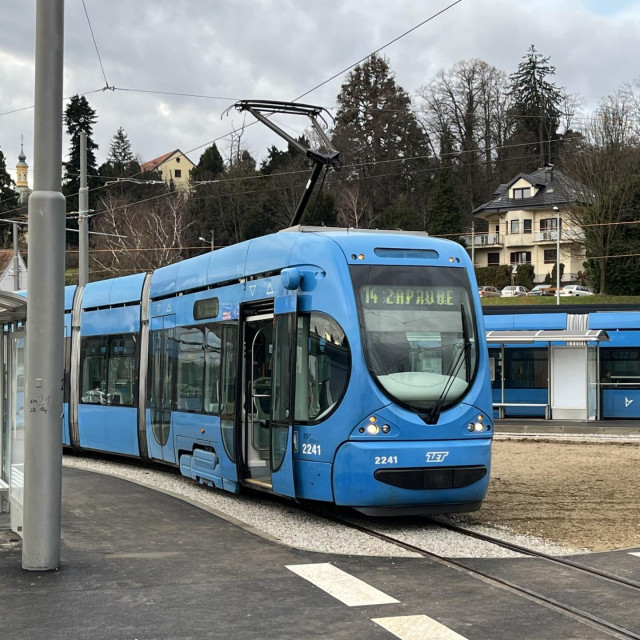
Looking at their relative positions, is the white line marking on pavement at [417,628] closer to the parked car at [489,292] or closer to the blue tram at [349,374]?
the blue tram at [349,374]

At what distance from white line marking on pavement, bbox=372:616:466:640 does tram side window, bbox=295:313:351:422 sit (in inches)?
150

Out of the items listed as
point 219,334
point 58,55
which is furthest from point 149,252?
point 58,55

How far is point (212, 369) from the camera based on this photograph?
13.5 metres

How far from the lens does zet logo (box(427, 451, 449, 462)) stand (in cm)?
1060

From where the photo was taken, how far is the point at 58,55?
8711 millimetres

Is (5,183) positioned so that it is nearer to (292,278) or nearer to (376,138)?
(376,138)

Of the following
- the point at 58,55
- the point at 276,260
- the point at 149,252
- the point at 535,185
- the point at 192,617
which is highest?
the point at 535,185

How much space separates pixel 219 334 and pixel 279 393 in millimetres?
2146

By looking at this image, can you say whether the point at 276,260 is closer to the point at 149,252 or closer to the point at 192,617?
the point at 192,617

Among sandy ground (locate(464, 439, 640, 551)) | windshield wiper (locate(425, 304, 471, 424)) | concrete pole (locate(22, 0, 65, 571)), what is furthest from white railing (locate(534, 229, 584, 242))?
concrete pole (locate(22, 0, 65, 571))

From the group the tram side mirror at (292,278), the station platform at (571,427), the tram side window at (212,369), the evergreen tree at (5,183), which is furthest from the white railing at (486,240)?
the tram side mirror at (292,278)

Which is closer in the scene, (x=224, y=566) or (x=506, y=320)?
(x=224, y=566)

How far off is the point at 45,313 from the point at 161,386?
6855 millimetres

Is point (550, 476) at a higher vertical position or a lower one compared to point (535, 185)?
lower
